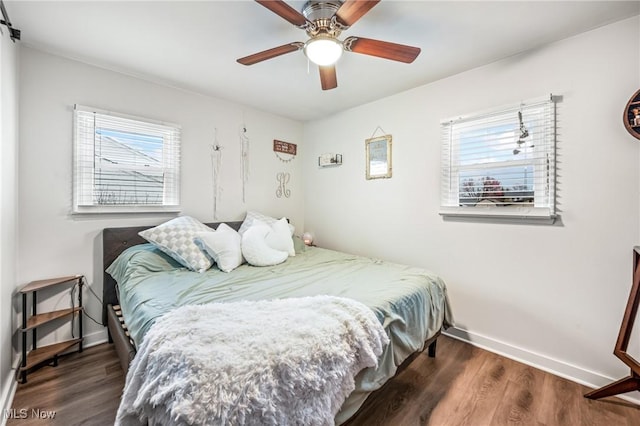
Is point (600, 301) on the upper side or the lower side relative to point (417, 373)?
upper

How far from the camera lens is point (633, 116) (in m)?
1.69

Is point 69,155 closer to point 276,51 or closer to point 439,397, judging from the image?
point 276,51

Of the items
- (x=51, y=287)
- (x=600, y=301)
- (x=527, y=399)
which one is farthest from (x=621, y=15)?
(x=51, y=287)

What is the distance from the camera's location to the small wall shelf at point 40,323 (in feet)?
6.04

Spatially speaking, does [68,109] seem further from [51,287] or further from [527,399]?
[527,399]

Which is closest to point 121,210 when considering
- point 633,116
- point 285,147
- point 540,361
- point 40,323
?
point 40,323

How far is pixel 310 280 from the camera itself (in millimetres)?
1991

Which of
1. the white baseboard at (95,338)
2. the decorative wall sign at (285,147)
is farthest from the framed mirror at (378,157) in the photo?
the white baseboard at (95,338)

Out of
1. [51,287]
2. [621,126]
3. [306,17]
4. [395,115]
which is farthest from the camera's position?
[395,115]

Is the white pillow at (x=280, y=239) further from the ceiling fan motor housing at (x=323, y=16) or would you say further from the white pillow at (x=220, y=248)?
the ceiling fan motor housing at (x=323, y=16)

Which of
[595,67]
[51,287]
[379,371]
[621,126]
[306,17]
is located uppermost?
[306,17]

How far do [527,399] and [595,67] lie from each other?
2288 millimetres

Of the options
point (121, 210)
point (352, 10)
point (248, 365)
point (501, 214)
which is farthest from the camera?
point (121, 210)

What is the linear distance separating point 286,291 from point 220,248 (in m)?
0.89
